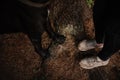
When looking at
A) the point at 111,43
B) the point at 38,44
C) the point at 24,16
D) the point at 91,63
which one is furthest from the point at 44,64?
the point at 111,43

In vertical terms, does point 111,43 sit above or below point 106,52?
above

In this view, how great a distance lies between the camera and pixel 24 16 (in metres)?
2.27

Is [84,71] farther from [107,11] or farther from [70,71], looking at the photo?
[107,11]

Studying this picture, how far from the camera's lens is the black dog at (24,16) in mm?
2123

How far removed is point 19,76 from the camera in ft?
9.15

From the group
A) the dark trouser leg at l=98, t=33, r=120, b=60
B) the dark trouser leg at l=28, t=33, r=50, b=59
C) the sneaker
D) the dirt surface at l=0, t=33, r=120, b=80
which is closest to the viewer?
the dark trouser leg at l=98, t=33, r=120, b=60

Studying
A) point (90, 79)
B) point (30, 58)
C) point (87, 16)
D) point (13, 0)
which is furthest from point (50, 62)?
point (13, 0)

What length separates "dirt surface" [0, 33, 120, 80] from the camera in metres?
2.80

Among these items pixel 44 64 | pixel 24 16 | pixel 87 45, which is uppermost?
pixel 24 16

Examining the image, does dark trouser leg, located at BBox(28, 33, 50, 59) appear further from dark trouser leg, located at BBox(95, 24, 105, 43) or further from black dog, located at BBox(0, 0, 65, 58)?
dark trouser leg, located at BBox(95, 24, 105, 43)

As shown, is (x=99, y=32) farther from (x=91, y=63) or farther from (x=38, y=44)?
(x=38, y=44)

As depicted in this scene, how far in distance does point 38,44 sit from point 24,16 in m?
0.50

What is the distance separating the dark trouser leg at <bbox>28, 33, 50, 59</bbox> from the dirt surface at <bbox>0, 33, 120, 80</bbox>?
72mm

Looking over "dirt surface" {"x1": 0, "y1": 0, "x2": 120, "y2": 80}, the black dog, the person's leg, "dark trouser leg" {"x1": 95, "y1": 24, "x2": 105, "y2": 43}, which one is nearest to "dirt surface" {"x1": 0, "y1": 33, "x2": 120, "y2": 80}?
"dirt surface" {"x1": 0, "y1": 0, "x2": 120, "y2": 80}
